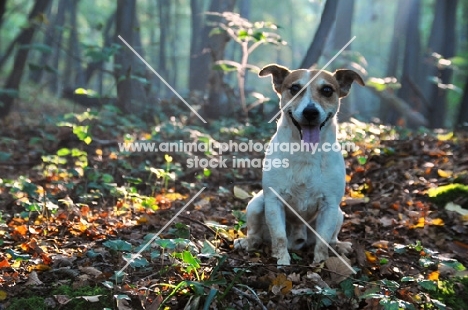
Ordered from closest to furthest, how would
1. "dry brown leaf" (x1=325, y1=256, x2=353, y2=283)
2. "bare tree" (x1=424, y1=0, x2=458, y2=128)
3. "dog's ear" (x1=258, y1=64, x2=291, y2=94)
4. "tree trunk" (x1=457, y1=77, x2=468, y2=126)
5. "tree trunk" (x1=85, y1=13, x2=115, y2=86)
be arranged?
"dry brown leaf" (x1=325, y1=256, x2=353, y2=283), "dog's ear" (x1=258, y1=64, x2=291, y2=94), "tree trunk" (x1=457, y1=77, x2=468, y2=126), "bare tree" (x1=424, y1=0, x2=458, y2=128), "tree trunk" (x1=85, y1=13, x2=115, y2=86)

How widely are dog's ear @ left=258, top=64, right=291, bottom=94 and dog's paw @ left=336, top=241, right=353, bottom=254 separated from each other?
1.58 m

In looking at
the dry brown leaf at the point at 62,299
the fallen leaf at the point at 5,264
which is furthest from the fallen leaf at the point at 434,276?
the fallen leaf at the point at 5,264

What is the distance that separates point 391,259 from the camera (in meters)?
4.67

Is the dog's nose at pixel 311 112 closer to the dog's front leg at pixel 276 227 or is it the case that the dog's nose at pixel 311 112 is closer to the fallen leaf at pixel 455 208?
the dog's front leg at pixel 276 227

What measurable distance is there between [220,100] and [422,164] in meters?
6.70

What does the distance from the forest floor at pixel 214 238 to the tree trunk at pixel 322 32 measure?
2.14 meters

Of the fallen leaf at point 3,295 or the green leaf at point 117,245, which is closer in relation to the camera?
the fallen leaf at point 3,295

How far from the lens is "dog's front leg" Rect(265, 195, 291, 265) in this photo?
4.63 meters

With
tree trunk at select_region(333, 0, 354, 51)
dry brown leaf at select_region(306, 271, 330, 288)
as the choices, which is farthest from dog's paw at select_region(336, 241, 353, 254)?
tree trunk at select_region(333, 0, 354, 51)

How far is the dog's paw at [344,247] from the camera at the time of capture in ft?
15.8

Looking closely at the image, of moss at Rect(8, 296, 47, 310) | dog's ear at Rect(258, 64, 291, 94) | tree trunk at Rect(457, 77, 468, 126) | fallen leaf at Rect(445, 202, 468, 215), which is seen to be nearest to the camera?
moss at Rect(8, 296, 47, 310)

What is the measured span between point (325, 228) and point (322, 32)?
719 cm

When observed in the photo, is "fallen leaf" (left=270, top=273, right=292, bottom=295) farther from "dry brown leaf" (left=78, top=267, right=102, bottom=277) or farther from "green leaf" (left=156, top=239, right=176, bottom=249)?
"dry brown leaf" (left=78, top=267, right=102, bottom=277)

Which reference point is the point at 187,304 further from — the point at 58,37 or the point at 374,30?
the point at 374,30
